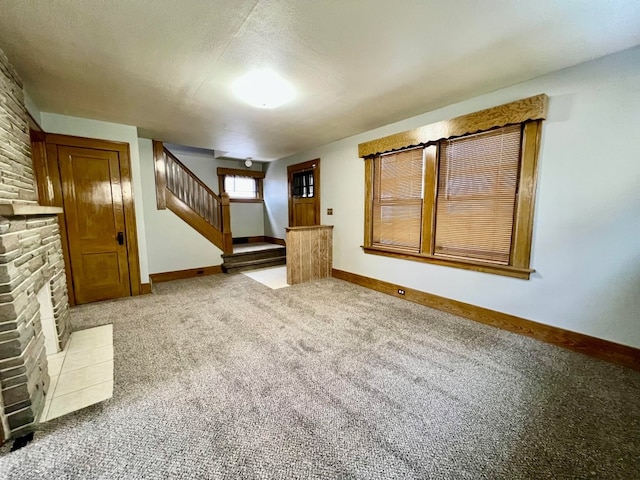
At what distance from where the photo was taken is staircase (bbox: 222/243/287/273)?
17.7 ft

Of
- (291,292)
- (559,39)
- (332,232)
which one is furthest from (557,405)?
(332,232)

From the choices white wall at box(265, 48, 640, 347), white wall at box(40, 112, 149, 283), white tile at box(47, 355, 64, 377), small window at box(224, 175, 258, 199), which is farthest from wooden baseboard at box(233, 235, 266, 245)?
white wall at box(265, 48, 640, 347)

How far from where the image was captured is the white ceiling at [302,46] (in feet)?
5.12

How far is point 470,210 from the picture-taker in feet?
9.86

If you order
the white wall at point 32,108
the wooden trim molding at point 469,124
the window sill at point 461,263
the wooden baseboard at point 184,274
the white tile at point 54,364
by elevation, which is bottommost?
the white tile at point 54,364

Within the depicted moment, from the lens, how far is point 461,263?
10.1ft

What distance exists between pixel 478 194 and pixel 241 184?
226 inches

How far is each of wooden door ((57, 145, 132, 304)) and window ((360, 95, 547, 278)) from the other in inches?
147

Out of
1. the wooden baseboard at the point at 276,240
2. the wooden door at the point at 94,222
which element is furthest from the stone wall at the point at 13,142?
the wooden baseboard at the point at 276,240

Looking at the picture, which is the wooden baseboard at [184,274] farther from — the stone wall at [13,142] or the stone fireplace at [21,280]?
the stone wall at [13,142]

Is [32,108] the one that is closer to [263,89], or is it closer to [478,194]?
[263,89]

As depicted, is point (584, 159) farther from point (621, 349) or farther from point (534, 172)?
point (621, 349)

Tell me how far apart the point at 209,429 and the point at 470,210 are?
3190 millimetres

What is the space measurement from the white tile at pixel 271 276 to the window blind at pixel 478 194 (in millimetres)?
2587
